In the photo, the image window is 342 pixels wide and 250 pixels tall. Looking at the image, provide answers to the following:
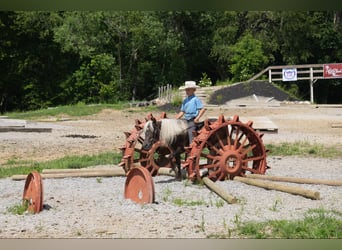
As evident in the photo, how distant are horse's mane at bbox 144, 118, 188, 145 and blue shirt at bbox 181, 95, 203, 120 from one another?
89 mm

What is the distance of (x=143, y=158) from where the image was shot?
538 cm

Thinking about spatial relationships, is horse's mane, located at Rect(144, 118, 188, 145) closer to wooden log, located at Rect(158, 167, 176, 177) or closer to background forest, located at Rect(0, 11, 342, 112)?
wooden log, located at Rect(158, 167, 176, 177)

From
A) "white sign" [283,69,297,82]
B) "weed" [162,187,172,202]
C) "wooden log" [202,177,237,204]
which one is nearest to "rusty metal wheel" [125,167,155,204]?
"weed" [162,187,172,202]

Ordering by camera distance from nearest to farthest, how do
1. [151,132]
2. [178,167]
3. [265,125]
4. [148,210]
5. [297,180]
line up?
[148,210]
[151,132]
[297,180]
[178,167]
[265,125]

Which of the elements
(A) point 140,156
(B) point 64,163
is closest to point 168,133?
(A) point 140,156

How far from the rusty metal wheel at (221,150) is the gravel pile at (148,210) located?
13cm

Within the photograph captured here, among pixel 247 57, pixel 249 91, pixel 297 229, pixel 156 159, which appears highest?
pixel 247 57

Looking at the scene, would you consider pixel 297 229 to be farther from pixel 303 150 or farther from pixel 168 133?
pixel 303 150

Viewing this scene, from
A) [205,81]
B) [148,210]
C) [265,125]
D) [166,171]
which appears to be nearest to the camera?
[148,210]

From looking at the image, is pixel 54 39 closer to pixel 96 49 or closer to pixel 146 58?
pixel 96 49

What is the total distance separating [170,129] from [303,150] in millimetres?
2345

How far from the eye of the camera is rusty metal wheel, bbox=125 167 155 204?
4.33 metres

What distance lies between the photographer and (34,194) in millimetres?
4293
